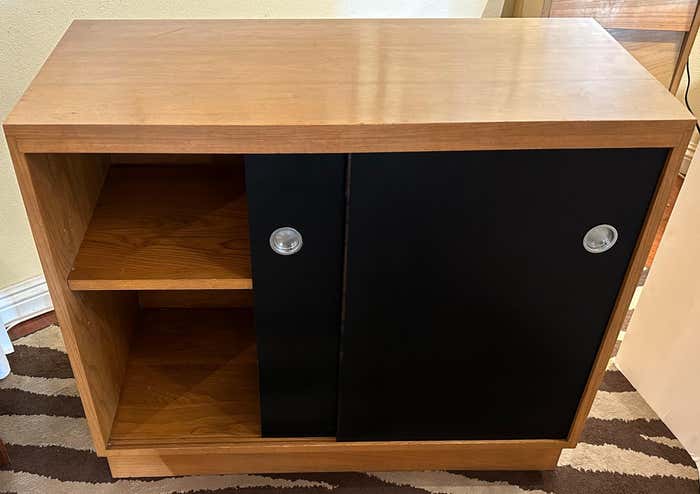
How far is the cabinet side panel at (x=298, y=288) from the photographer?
82cm

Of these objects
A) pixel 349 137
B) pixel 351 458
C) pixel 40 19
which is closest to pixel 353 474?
pixel 351 458

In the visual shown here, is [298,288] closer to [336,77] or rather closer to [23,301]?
[336,77]

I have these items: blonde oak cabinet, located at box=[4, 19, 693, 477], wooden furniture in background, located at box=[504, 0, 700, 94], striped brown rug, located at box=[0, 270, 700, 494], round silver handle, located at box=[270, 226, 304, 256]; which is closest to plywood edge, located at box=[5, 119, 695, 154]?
blonde oak cabinet, located at box=[4, 19, 693, 477]

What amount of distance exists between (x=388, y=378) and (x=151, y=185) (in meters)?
0.48

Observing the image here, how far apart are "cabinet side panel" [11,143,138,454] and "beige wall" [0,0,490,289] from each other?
11.9 inches

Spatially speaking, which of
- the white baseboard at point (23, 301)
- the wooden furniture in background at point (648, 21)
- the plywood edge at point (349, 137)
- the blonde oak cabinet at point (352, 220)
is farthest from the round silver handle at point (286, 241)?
the wooden furniture in background at point (648, 21)

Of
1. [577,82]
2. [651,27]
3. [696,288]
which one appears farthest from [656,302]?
[651,27]

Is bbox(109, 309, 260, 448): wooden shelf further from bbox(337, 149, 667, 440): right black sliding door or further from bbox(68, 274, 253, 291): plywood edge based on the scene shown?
bbox(68, 274, 253, 291): plywood edge

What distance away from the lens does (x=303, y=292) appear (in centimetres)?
93

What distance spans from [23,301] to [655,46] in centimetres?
166

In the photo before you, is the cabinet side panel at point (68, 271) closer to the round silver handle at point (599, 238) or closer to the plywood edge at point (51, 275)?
the plywood edge at point (51, 275)

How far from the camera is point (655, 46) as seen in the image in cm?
180

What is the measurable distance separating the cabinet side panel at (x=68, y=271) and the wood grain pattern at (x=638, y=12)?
1242 millimetres

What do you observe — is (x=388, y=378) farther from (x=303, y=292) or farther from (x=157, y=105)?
(x=157, y=105)
